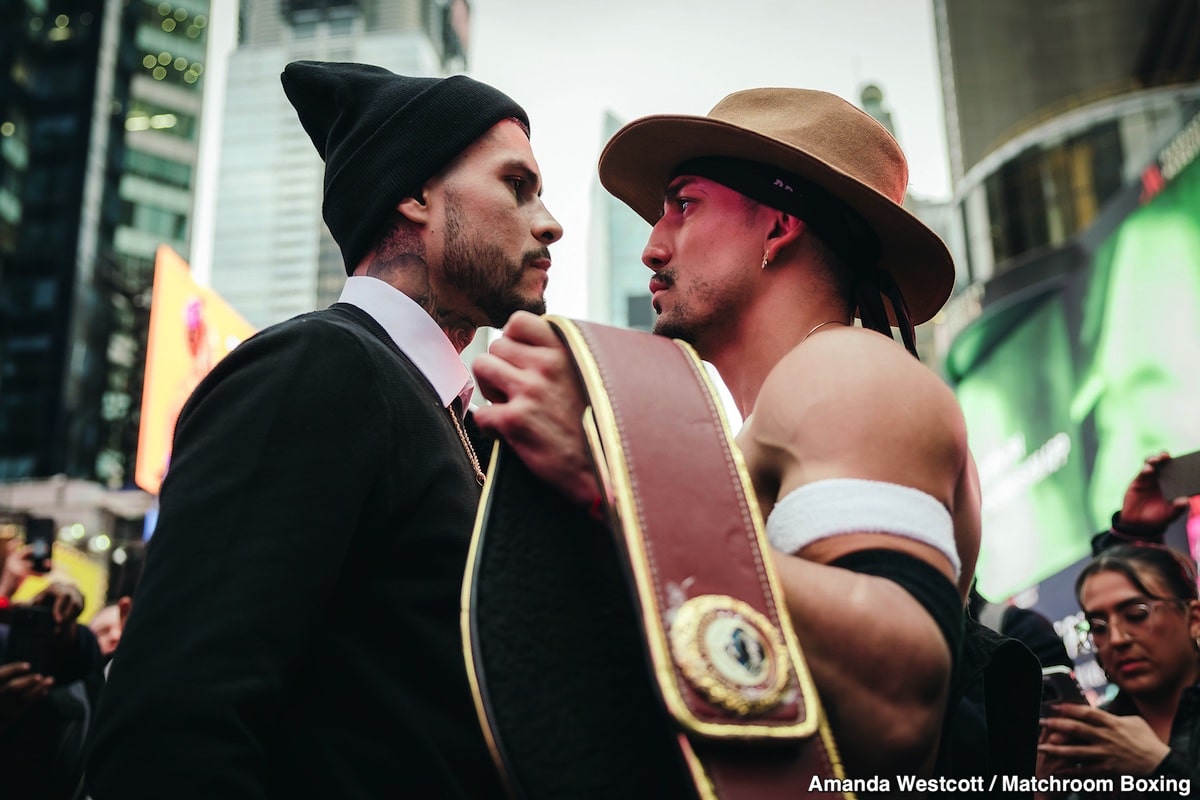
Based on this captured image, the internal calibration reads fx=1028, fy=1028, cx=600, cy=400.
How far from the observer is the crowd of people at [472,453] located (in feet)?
5.51

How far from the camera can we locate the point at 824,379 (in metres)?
1.98

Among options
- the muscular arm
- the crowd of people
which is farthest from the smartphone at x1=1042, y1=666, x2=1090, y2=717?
the muscular arm

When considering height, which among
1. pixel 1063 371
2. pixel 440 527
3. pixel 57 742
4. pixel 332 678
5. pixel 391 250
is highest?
pixel 391 250

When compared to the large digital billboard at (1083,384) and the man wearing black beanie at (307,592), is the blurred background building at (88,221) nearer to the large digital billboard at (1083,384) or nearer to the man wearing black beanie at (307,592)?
the large digital billboard at (1083,384)

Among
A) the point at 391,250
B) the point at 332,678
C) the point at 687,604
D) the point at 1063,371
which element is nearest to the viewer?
the point at 687,604

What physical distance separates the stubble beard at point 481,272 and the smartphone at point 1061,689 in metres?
2.52

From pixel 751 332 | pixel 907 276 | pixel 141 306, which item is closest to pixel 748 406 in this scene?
pixel 751 332

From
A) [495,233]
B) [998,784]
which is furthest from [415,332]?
[998,784]

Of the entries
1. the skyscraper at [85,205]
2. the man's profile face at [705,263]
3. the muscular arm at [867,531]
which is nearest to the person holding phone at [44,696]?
the man's profile face at [705,263]

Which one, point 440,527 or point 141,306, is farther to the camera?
point 141,306

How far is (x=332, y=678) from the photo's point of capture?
1.97m

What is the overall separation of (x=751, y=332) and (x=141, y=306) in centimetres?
6674

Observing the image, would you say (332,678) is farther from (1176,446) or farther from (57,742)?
(1176,446)

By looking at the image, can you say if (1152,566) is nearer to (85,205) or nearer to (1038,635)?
(1038,635)
